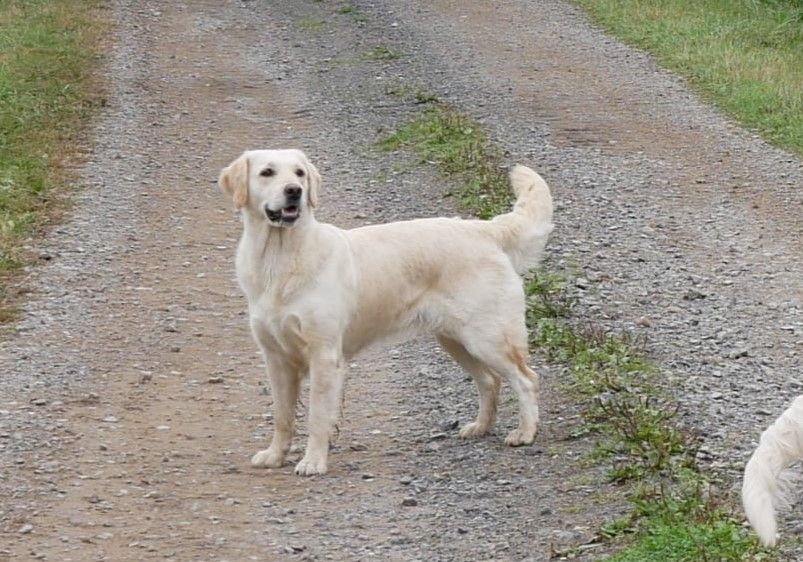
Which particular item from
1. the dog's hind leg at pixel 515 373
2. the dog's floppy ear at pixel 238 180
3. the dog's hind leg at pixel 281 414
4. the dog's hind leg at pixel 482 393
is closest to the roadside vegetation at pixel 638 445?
the dog's hind leg at pixel 515 373

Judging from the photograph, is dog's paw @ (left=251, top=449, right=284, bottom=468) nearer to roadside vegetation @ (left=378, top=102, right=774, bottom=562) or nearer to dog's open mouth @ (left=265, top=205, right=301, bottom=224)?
dog's open mouth @ (left=265, top=205, right=301, bottom=224)

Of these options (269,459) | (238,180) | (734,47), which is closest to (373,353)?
(269,459)

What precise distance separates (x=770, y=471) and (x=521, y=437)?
1947mm

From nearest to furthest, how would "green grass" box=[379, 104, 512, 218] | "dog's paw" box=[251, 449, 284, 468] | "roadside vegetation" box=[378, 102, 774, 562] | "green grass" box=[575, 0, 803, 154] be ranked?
1. "roadside vegetation" box=[378, 102, 774, 562]
2. "dog's paw" box=[251, 449, 284, 468]
3. "green grass" box=[379, 104, 512, 218]
4. "green grass" box=[575, 0, 803, 154]

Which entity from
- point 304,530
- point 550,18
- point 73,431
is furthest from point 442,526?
point 550,18

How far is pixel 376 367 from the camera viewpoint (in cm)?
834

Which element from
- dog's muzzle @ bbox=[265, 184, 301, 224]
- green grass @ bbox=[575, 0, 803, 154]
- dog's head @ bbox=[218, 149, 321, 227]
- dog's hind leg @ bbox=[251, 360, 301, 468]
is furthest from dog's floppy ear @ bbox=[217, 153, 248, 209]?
green grass @ bbox=[575, 0, 803, 154]

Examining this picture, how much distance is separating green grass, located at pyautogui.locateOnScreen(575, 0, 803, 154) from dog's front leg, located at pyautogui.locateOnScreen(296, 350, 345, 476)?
771 centimetres

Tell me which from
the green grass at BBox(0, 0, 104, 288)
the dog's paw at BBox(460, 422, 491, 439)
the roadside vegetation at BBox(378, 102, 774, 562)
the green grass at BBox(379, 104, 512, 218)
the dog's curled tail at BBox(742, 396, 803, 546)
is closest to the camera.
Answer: the dog's curled tail at BBox(742, 396, 803, 546)

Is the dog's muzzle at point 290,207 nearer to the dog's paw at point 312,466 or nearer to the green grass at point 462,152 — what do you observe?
the dog's paw at point 312,466

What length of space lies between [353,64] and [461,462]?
11378 mm

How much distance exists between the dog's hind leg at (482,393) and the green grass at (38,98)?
4088 mm

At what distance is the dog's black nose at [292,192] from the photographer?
677 cm

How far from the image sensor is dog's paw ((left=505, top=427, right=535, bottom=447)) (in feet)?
22.8
